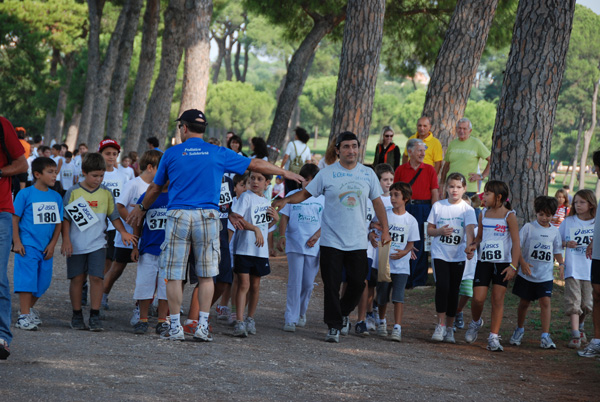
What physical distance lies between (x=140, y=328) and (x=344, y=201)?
2205 millimetres

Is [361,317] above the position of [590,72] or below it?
below

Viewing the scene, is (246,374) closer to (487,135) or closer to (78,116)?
(78,116)

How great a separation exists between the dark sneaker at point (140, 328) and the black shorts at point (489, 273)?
3.25m

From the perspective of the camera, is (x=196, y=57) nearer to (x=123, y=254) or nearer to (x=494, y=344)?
(x=123, y=254)

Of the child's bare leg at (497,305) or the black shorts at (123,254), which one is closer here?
the child's bare leg at (497,305)

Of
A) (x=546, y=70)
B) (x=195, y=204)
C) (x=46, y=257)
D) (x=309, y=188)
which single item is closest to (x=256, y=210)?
(x=309, y=188)

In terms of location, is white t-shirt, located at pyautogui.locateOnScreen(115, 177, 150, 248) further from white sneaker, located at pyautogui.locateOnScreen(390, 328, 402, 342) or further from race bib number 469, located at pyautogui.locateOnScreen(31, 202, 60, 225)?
white sneaker, located at pyautogui.locateOnScreen(390, 328, 402, 342)

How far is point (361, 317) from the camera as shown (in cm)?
866

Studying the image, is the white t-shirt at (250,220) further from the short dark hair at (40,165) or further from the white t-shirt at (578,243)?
the white t-shirt at (578,243)

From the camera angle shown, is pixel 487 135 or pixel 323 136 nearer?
pixel 487 135

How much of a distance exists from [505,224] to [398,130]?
3588 inches

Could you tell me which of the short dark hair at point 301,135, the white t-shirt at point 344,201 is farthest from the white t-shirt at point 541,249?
the short dark hair at point 301,135

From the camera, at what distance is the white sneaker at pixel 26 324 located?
282 inches

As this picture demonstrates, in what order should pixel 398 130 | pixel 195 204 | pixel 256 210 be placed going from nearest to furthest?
pixel 195 204, pixel 256 210, pixel 398 130
